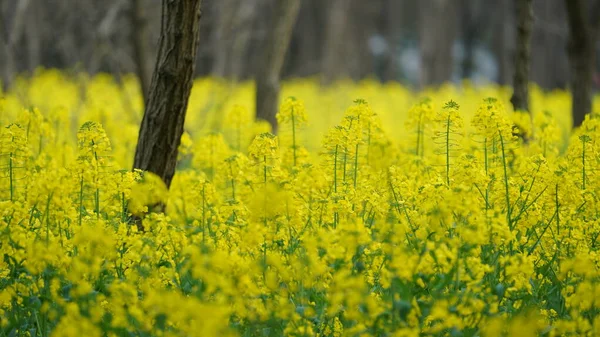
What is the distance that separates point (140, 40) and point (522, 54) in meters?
3.62

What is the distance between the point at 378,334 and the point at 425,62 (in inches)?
570

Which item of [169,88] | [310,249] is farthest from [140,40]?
Result: [310,249]

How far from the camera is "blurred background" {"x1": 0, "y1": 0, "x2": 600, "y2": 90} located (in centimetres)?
982

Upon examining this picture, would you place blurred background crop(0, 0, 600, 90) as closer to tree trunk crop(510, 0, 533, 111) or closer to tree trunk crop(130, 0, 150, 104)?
tree trunk crop(130, 0, 150, 104)

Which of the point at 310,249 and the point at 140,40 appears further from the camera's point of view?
the point at 140,40

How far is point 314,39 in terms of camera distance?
104 ft

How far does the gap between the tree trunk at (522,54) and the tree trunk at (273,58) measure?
2.54 meters

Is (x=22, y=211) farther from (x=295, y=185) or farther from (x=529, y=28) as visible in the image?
(x=529, y=28)

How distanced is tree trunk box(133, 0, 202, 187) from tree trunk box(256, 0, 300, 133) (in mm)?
3664

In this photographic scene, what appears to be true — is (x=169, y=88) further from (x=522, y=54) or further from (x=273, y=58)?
(x=273, y=58)

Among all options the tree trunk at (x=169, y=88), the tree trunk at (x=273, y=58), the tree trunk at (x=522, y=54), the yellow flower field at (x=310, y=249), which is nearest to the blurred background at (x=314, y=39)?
the tree trunk at (x=522, y=54)

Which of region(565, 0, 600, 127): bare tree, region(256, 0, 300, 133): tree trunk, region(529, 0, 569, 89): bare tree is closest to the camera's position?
region(565, 0, 600, 127): bare tree

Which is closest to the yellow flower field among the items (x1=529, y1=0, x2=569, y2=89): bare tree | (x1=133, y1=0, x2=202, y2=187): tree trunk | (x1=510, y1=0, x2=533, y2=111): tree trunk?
(x1=133, y1=0, x2=202, y2=187): tree trunk

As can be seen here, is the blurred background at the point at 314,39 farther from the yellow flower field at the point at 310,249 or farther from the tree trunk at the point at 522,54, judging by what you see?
the yellow flower field at the point at 310,249
